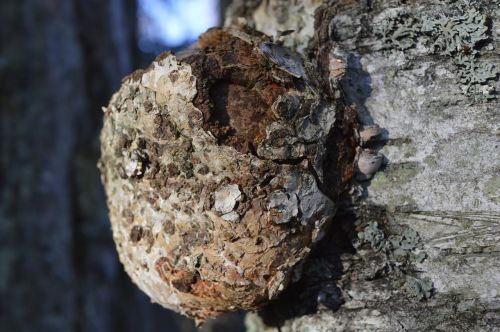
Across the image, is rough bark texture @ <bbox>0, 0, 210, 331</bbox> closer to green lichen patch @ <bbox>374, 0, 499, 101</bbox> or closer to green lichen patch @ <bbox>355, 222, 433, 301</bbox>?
green lichen patch @ <bbox>355, 222, 433, 301</bbox>

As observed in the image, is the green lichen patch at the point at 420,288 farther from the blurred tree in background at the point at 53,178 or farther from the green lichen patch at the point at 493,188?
the blurred tree in background at the point at 53,178

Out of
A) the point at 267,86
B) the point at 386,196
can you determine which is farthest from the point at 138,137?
the point at 386,196

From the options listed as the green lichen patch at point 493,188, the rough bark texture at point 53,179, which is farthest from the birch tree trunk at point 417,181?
the rough bark texture at point 53,179

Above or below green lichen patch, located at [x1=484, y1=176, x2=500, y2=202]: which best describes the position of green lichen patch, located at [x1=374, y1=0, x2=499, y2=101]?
above

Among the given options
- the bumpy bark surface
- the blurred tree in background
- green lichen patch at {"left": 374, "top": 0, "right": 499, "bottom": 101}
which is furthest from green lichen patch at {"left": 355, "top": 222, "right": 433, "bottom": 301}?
the blurred tree in background

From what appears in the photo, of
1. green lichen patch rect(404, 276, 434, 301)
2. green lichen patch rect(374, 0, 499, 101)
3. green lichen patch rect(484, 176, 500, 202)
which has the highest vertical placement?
green lichen patch rect(374, 0, 499, 101)
